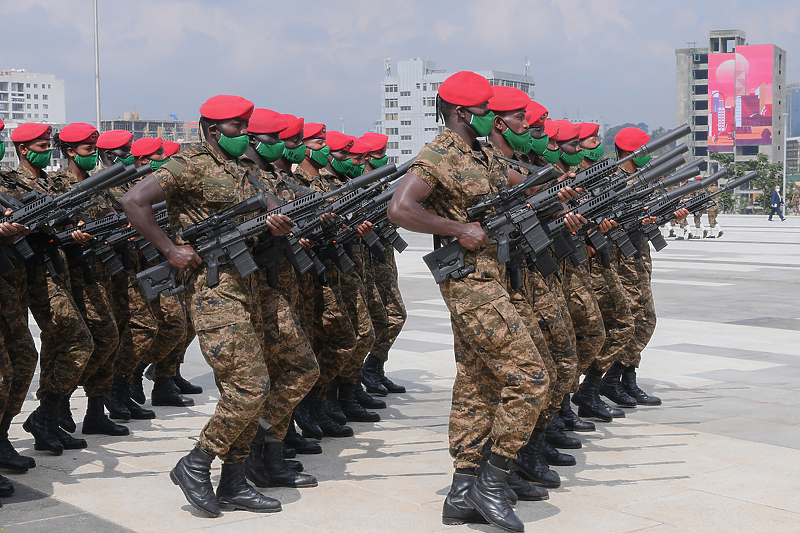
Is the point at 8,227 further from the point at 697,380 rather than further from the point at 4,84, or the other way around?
the point at 4,84

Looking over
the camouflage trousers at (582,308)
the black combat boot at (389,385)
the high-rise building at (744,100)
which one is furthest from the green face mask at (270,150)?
the high-rise building at (744,100)

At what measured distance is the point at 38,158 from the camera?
6680mm

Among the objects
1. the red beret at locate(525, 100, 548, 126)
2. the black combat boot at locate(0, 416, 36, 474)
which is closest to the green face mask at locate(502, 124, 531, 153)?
the red beret at locate(525, 100, 548, 126)

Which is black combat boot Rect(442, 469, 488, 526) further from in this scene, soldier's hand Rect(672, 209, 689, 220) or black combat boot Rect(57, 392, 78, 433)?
soldier's hand Rect(672, 209, 689, 220)

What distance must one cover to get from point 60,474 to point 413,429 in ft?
8.09

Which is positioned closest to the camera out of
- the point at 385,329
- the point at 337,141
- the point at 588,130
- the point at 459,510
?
the point at 459,510

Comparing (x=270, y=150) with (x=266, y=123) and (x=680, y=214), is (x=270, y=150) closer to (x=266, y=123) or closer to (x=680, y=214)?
(x=266, y=123)

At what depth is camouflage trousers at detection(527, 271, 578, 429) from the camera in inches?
220

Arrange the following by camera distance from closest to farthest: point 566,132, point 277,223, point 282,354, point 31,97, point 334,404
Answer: point 277,223
point 282,354
point 566,132
point 334,404
point 31,97

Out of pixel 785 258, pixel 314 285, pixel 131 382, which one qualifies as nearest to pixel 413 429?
pixel 314 285

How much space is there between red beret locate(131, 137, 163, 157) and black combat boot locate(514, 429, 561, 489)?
4.55 metres

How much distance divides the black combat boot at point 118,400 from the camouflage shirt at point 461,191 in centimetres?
345

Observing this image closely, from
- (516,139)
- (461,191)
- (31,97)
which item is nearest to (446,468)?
(461,191)

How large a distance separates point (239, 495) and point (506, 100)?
8.68ft
